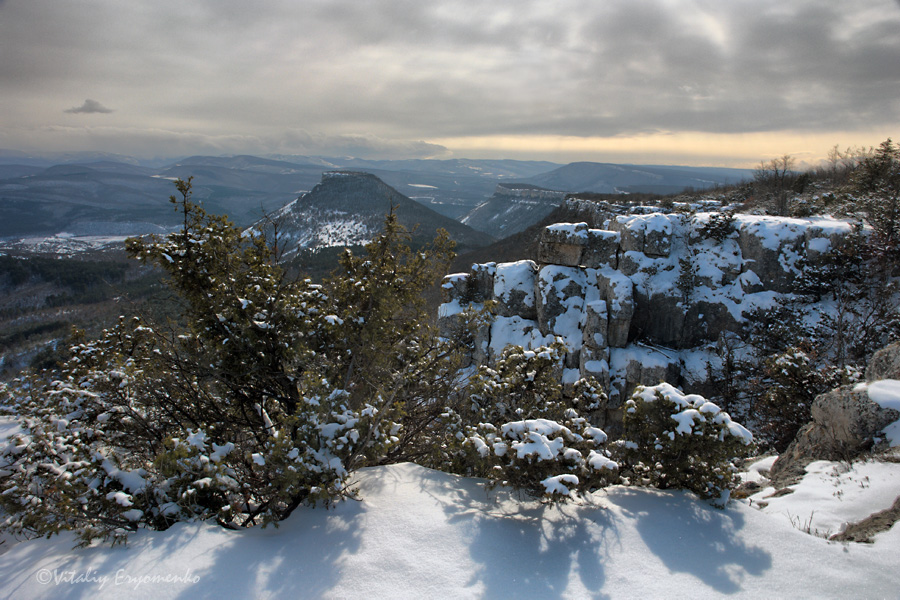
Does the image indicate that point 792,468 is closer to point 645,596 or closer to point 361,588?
point 645,596

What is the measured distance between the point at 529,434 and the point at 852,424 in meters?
5.74

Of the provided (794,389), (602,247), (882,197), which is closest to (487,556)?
(794,389)

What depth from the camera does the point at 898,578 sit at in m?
3.58

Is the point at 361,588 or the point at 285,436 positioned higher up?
the point at 285,436

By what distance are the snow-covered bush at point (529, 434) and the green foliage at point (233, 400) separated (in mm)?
925

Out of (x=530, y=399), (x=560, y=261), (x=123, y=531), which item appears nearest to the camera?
(x=123, y=531)

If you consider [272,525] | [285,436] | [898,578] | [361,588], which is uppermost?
[285,436]

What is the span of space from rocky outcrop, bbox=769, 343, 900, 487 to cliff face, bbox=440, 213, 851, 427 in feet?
26.9

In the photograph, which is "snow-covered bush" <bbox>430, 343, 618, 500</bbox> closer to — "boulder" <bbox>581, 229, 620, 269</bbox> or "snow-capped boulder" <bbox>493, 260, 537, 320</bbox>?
"snow-capped boulder" <bbox>493, 260, 537, 320</bbox>

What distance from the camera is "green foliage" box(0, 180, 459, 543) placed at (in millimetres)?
4246

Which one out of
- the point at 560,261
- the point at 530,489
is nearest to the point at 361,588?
the point at 530,489

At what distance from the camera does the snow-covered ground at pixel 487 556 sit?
3.64m

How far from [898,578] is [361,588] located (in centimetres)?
487

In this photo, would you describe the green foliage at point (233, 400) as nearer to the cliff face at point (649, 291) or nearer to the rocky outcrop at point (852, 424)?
the rocky outcrop at point (852, 424)
